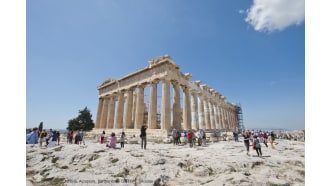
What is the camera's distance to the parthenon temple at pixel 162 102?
21.4 m

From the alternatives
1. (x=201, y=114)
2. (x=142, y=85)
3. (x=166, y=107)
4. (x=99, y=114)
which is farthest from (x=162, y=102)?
(x=99, y=114)

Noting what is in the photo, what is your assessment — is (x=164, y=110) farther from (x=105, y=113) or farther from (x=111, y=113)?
(x=105, y=113)

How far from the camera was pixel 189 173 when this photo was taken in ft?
22.6

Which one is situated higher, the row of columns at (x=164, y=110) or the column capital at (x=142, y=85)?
the column capital at (x=142, y=85)

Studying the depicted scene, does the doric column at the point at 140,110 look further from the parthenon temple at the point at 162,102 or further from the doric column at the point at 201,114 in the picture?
the doric column at the point at 201,114

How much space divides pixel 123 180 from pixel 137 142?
427 inches

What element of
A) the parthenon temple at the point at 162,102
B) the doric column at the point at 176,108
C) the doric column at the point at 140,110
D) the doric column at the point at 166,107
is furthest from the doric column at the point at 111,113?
the doric column at the point at 166,107

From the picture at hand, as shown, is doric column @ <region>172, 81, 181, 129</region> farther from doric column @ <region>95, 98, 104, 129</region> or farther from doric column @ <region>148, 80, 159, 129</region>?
doric column @ <region>95, 98, 104, 129</region>

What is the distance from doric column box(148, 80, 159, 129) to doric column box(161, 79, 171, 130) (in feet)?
6.20

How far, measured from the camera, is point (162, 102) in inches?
819

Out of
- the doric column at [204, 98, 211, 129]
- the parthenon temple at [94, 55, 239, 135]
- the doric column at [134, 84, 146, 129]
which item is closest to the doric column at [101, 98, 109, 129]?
the parthenon temple at [94, 55, 239, 135]

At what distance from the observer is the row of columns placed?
21.3 meters

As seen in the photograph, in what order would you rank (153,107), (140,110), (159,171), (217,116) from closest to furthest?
(159,171) → (153,107) → (140,110) → (217,116)

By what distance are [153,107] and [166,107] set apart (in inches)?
96.9
